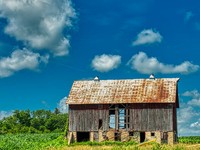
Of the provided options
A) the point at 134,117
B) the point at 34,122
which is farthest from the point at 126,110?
the point at 34,122

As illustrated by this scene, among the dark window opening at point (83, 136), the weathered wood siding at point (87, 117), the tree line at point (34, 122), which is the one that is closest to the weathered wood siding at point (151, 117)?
the weathered wood siding at point (87, 117)

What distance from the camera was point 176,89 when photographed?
159ft

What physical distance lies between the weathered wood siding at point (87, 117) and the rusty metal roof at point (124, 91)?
0.83 m

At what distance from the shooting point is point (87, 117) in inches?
1924

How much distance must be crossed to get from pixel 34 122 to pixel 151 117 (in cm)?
5231

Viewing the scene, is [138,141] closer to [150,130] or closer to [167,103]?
[150,130]

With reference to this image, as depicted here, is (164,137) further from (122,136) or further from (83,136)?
(83,136)

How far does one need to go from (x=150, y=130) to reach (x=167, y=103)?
Result: 134 inches

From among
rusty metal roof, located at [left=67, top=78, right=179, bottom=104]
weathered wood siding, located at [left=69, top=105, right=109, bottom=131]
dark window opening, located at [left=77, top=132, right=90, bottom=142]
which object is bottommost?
dark window opening, located at [left=77, top=132, right=90, bottom=142]

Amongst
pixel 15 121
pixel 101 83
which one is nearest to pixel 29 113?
pixel 15 121

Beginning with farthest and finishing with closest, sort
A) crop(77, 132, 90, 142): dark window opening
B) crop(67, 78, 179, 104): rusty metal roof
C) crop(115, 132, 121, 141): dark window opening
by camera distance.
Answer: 1. crop(77, 132, 90, 142): dark window opening
2. crop(115, 132, 121, 141): dark window opening
3. crop(67, 78, 179, 104): rusty metal roof

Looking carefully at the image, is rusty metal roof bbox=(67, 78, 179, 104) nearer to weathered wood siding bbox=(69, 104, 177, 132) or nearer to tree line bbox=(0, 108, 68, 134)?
weathered wood siding bbox=(69, 104, 177, 132)

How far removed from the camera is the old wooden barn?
153ft

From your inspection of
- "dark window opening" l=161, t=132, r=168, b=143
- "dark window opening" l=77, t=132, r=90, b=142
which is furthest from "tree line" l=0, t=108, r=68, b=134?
"dark window opening" l=161, t=132, r=168, b=143
